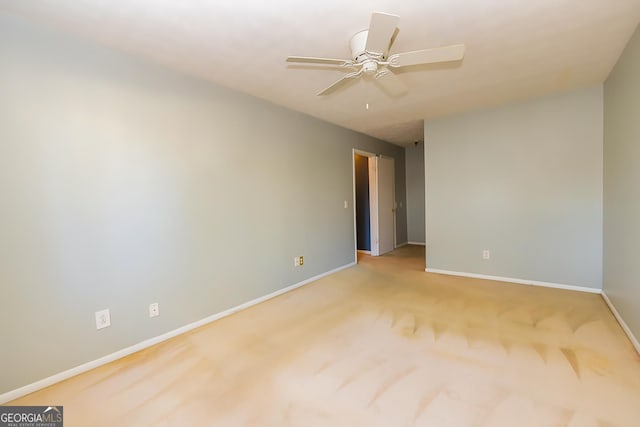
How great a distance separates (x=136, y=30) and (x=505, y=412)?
3.19 metres

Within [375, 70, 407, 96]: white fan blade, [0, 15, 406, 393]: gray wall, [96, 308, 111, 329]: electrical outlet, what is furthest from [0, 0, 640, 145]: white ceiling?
[96, 308, 111, 329]: electrical outlet

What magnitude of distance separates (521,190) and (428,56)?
268 cm

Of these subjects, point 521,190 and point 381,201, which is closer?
point 521,190

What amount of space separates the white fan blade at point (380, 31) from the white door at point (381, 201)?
148 inches

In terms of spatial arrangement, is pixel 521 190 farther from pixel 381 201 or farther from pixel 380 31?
pixel 380 31

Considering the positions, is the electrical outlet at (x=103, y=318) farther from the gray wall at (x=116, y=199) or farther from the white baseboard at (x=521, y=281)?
the white baseboard at (x=521, y=281)

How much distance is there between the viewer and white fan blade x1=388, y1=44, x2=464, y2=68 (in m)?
1.79

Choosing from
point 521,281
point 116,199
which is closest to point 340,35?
point 116,199

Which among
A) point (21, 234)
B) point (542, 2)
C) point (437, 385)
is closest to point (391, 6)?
point (542, 2)

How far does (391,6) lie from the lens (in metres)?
1.74

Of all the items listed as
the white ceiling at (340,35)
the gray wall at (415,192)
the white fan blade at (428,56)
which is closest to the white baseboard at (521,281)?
the white ceiling at (340,35)

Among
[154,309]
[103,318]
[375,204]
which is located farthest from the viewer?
[375,204]

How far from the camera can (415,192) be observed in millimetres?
6719

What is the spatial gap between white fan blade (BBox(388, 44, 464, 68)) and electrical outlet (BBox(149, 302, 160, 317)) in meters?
2.59
